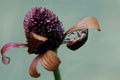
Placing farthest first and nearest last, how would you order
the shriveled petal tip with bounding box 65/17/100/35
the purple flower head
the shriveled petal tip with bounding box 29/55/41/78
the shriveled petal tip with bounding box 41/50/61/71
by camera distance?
the purple flower head, the shriveled petal tip with bounding box 65/17/100/35, the shriveled petal tip with bounding box 29/55/41/78, the shriveled petal tip with bounding box 41/50/61/71

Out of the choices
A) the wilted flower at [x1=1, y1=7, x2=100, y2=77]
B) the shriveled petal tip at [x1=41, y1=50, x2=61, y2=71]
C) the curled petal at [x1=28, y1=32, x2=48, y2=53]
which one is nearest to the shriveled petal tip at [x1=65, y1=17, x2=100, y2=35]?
the wilted flower at [x1=1, y1=7, x2=100, y2=77]

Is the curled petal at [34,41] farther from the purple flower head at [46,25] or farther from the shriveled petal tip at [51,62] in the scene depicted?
the purple flower head at [46,25]

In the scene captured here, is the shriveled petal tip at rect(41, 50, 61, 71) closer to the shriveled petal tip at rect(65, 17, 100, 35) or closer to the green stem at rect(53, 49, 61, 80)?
the green stem at rect(53, 49, 61, 80)

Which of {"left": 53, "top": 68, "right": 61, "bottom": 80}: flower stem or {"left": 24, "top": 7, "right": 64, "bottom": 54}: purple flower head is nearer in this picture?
{"left": 53, "top": 68, "right": 61, "bottom": 80}: flower stem

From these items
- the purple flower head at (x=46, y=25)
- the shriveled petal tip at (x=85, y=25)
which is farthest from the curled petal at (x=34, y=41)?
the shriveled petal tip at (x=85, y=25)

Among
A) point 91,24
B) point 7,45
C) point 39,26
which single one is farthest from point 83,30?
point 7,45

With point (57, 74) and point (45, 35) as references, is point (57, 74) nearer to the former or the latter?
point (57, 74)

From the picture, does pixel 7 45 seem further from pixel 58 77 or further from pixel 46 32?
pixel 58 77
